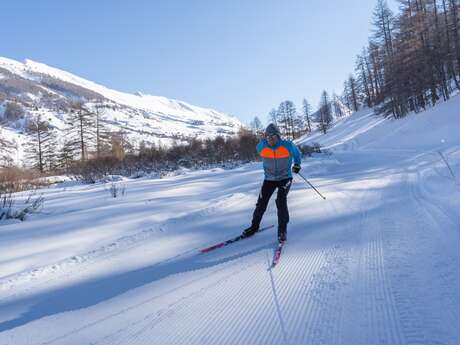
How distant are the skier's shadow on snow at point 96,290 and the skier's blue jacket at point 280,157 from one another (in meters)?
1.67

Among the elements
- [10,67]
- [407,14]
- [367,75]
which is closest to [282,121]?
[367,75]

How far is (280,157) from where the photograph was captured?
5438 mm

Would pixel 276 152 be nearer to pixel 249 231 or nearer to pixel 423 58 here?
pixel 249 231

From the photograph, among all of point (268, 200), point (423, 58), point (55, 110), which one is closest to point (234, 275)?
point (268, 200)

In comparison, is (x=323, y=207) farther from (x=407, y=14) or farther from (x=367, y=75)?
(x=367, y=75)

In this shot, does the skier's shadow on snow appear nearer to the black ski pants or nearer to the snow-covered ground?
the snow-covered ground

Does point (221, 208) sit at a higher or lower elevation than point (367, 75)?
lower

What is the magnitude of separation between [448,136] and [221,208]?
2128cm

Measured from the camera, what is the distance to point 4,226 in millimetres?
5801

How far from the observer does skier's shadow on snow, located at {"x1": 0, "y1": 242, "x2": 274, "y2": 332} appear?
10.2 ft

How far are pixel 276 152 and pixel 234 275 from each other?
2.41 m

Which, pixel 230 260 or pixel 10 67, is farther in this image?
pixel 10 67

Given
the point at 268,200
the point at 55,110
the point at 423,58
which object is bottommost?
the point at 268,200

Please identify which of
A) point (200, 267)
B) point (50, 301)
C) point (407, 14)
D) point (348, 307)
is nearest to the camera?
point (348, 307)
